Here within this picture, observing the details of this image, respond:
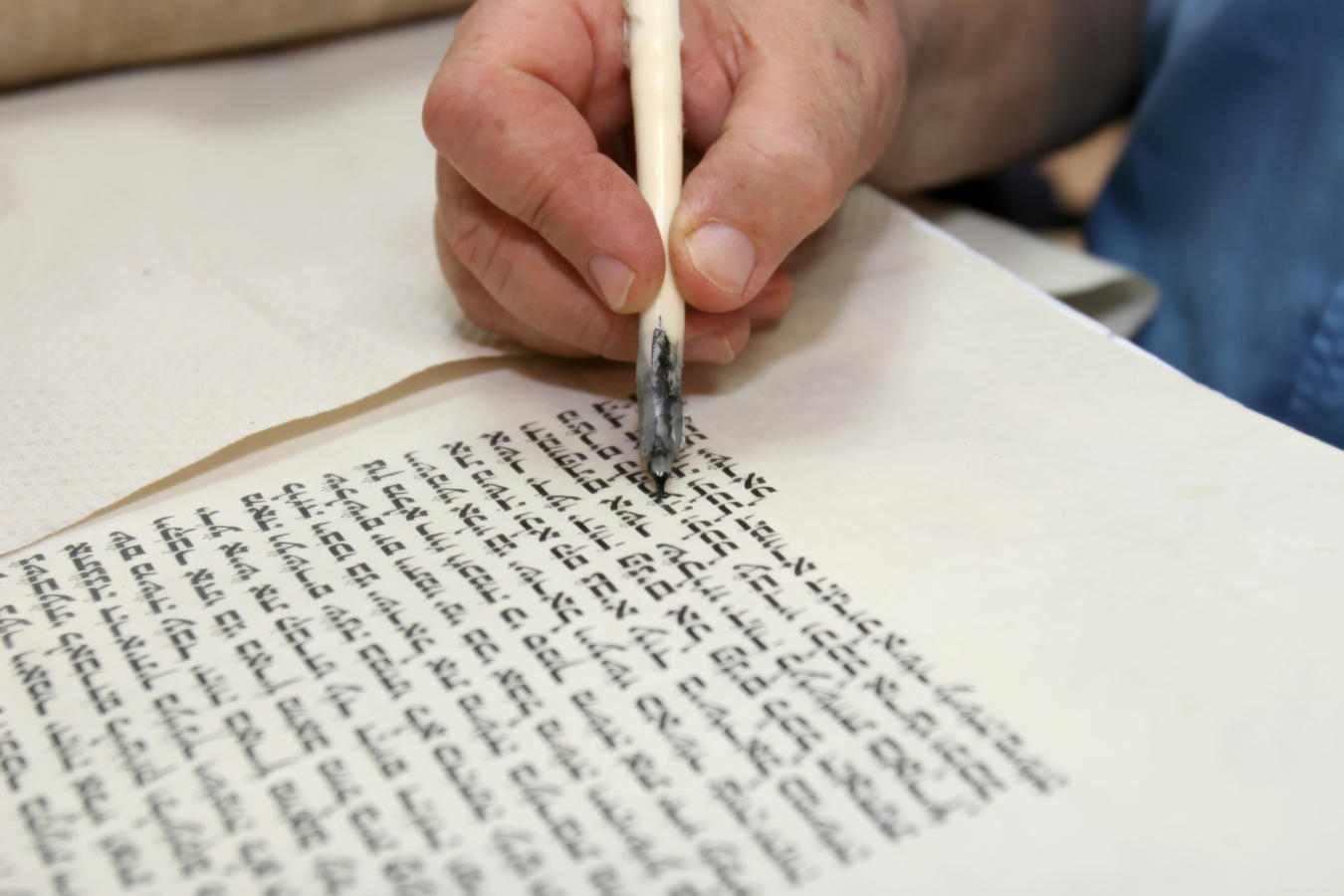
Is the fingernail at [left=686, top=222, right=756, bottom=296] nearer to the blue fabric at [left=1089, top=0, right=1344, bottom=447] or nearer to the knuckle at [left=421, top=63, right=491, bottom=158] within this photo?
the knuckle at [left=421, top=63, right=491, bottom=158]

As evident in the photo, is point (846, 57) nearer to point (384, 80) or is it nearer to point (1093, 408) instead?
point (1093, 408)

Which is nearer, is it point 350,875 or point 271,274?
point 350,875

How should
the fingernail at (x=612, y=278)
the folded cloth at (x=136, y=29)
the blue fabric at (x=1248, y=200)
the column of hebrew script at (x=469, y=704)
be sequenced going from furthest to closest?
1. the folded cloth at (x=136, y=29)
2. the blue fabric at (x=1248, y=200)
3. the fingernail at (x=612, y=278)
4. the column of hebrew script at (x=469, y=704)

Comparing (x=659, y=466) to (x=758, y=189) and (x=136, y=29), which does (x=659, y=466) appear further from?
(x=136, y=29)

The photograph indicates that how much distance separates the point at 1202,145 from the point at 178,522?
0.51 metres

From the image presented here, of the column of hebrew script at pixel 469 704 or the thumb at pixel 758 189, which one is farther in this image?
the thumb at pixel 758 189

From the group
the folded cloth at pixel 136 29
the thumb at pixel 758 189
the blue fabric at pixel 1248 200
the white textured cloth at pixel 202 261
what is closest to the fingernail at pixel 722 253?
the thumb at pixel 758 189

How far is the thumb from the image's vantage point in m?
0.37

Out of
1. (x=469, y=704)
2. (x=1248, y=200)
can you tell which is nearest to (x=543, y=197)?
(x=469, y=704)

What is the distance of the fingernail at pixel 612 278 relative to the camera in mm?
371

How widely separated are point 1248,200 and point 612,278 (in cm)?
35

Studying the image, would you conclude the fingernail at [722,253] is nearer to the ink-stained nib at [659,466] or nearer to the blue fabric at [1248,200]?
the ink-stained nib at [659,466]

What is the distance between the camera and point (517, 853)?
26 centimetres

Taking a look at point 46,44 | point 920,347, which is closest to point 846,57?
point 920,347
